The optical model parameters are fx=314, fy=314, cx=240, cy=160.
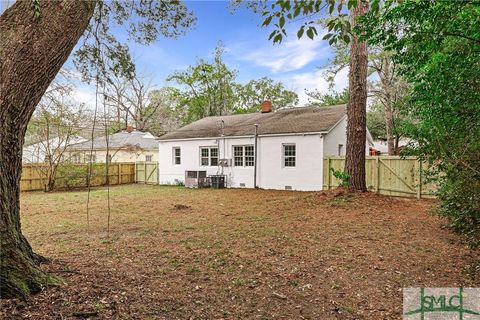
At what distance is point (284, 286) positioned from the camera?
11.7 feet

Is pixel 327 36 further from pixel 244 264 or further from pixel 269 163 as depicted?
pixel 269 163

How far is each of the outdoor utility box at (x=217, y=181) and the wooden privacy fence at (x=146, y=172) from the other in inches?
204

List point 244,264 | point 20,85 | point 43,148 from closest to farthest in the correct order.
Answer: point 20,85, point 244,264, point 43,148

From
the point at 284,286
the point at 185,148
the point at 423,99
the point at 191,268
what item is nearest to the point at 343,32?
the point at 423,99

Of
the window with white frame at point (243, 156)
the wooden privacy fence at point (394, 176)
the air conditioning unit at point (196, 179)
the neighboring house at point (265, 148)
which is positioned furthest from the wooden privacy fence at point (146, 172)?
the wooden privacy fence at point (394, 176)

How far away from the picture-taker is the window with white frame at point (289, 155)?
609 inches

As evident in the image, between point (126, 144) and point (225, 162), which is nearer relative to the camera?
point (225, 162)

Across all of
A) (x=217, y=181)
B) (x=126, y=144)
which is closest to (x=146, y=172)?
(x=126, y=144)

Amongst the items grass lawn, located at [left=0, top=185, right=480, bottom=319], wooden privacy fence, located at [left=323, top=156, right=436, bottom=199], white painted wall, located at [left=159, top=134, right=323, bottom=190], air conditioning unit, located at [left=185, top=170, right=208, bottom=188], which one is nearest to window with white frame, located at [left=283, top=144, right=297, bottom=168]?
white painted wall, located at [left=159, top=134, right=323, bottom=190]

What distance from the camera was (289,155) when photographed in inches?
614

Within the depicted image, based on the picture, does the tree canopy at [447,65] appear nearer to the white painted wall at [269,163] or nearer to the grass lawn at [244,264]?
the grass lawn at [244,264]

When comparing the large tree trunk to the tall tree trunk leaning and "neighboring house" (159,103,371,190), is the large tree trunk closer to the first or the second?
"neighboring house" (159,103,371,190)

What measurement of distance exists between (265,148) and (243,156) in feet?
4.92

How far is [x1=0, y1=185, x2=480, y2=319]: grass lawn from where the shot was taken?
2.86 metres
